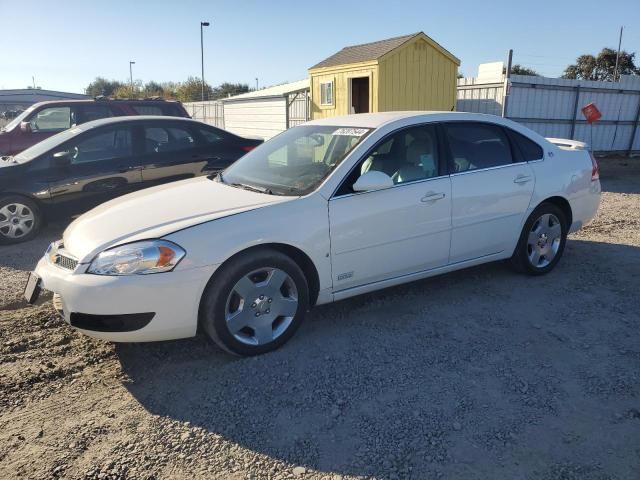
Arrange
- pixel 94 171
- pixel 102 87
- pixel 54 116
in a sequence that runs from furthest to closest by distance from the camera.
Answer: pixel 102 87 → pixel 54 116 → pixel 94 171

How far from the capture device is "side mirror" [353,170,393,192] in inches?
145

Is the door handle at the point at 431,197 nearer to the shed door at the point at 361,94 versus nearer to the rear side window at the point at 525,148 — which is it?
the rear side window at the point at 525,148

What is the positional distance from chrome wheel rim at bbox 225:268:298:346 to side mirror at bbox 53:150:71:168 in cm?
434

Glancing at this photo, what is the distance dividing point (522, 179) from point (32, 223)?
18.9 feet

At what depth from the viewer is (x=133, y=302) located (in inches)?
122

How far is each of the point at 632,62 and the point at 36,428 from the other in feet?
177

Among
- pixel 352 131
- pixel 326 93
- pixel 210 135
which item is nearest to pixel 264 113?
pixel 326 93

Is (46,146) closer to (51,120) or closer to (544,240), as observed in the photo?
(51,120)

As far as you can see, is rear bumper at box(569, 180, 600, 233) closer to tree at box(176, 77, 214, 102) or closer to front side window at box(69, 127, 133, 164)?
front side window at box(69, 127, 133, 164)

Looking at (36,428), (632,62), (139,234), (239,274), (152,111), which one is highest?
(632,62)

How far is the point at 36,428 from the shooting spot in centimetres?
284

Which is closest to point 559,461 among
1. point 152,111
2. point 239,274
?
point 239,274

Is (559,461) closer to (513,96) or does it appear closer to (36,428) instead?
(36,428)

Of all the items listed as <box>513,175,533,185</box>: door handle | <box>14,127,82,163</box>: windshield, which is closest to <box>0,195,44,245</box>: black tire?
<box>14,127,82,163</box>: windshield
